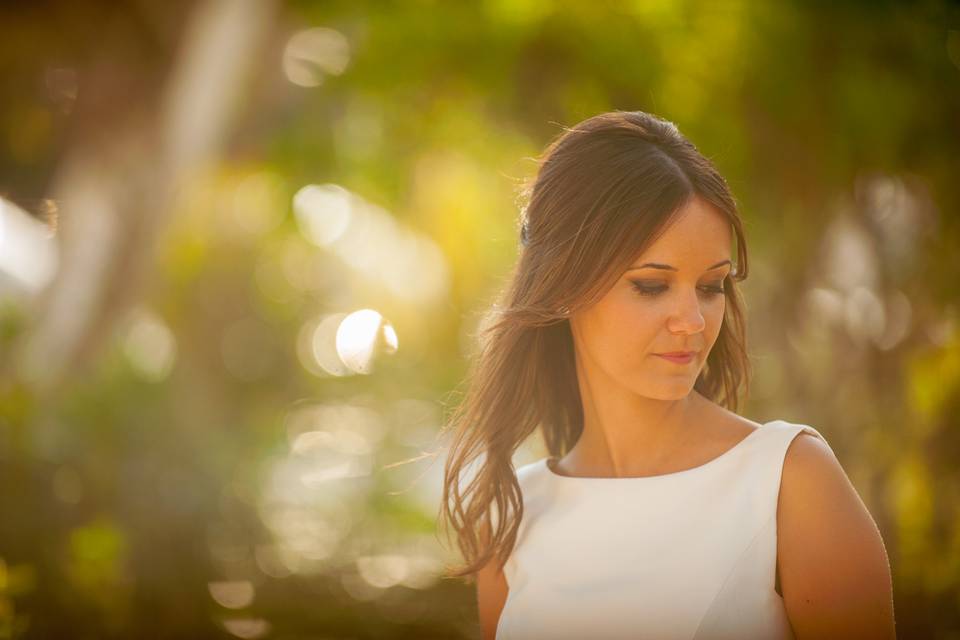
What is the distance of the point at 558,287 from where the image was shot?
2027 millimetres

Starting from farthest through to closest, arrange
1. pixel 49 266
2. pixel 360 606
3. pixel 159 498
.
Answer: pixel 360 606 < pixel 49 266 < pixel 159 498

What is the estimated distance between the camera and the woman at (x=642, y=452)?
1819mm

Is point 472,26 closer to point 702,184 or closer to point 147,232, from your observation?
point 147,232

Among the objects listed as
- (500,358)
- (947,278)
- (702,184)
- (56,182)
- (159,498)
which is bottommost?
(159,498)

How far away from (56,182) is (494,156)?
2964 millimetres

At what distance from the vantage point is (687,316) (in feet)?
6.13

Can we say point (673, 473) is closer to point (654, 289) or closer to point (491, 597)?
point (654, 289)

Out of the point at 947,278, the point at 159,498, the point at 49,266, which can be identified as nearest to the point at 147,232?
the point at 49,266

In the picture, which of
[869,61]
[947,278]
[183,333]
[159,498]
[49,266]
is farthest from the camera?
[183,333]

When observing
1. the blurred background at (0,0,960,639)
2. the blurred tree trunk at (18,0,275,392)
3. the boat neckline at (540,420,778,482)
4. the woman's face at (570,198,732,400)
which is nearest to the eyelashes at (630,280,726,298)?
the woman's face at (570,198,732,400)

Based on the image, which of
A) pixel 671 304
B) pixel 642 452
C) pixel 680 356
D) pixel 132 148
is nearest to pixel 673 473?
pixel 642 452

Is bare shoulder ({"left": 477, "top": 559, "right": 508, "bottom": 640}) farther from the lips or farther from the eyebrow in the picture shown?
the eyebrow

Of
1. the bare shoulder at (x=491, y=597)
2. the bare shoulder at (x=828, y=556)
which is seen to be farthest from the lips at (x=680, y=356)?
the bare shoulder at (x=491, y=597)

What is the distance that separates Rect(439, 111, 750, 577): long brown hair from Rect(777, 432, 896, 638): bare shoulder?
45cm
